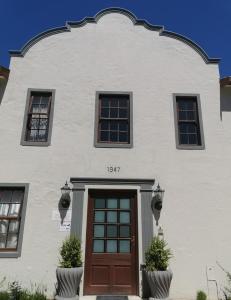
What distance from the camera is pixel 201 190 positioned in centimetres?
842

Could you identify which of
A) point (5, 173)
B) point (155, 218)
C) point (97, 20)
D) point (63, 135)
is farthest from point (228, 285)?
point (97, 20)

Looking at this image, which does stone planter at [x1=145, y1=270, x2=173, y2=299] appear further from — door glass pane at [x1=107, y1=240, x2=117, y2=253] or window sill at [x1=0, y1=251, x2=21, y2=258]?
window sill at [x1=0, y1=251, x2=21, y2=258]

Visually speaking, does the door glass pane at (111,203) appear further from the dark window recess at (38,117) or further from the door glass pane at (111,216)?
the dark window recess at (38,117)

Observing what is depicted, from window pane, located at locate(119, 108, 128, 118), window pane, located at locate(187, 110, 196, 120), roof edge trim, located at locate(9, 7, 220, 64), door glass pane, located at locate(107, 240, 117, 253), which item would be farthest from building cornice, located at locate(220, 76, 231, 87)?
door glass pane, located at locate(107, 240, 117, 253)

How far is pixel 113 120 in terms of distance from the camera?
30.4 feet

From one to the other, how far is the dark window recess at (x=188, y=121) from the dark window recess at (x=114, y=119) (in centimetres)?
168

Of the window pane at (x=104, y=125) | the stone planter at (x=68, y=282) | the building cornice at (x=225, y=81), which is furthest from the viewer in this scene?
the building cornice at (x=225, y=81)

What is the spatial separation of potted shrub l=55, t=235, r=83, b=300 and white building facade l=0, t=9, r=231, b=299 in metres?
0.57

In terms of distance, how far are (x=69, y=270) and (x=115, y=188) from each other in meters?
2.51

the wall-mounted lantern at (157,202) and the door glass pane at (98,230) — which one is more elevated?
the wall-mounted lantern at (157,202)

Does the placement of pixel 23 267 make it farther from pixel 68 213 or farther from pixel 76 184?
pixel 76 184

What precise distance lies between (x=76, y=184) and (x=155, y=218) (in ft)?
7.97

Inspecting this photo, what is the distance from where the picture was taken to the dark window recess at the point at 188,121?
9.14m

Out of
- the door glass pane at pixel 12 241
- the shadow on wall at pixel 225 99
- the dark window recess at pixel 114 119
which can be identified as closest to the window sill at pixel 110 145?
the dark window recess at pixel 114 119
